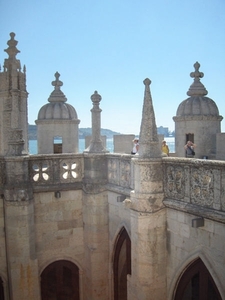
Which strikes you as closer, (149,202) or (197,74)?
(149,202)

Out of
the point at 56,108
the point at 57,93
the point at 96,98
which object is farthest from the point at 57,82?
the point at 96,98

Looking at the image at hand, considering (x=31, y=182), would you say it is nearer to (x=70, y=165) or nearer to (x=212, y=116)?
(x=70, y=165)

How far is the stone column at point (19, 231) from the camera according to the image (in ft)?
30.7

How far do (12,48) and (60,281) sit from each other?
343 inches

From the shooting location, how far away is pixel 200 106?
14273mm

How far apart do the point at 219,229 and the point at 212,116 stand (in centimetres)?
870

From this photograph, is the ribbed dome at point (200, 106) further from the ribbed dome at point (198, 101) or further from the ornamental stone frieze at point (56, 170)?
the ornamental stone frieze at point (56, 170)

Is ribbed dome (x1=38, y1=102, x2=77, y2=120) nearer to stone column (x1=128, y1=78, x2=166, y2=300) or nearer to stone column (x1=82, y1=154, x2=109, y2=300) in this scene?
stone column (x1=82, y1=154, x2=109, y2=300)

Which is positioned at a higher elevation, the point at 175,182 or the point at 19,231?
the point at 175,182

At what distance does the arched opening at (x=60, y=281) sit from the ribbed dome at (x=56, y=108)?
694 cm

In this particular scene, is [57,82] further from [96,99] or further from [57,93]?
[96,99]

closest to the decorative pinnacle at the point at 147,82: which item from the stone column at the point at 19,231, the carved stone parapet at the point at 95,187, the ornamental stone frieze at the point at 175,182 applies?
the ornamental stone frieze at the point at 175,182

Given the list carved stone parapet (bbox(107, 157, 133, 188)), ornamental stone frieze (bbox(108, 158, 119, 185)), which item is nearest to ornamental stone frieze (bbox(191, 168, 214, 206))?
carved stone parapet (bbox(107, 157, 133, 188))

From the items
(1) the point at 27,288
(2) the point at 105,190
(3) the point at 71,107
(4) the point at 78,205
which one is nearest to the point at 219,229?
(2) the point at 105,190
